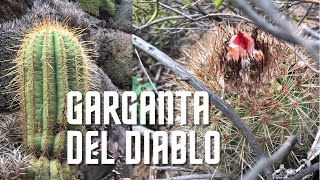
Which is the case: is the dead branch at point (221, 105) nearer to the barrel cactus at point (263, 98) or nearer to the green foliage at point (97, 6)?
the barrel cactus at point (263, 98)

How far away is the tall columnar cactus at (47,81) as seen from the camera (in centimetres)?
94

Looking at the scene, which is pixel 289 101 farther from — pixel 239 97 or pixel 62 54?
pixel 62 54

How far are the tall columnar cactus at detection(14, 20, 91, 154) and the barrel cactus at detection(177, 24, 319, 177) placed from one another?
265 mm

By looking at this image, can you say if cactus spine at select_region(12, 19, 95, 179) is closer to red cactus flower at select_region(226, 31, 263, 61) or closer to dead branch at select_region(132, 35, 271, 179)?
dead branch at select_region(132, 35, 271, 179)

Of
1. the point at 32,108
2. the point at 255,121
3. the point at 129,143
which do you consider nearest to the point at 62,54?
the point at 32,108

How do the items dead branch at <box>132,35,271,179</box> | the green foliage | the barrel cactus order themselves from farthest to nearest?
1. the green foliage
2. the barrel cactus
3. dead branch at <box>132,35,271,179</box>

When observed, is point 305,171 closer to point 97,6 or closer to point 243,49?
point 243,49

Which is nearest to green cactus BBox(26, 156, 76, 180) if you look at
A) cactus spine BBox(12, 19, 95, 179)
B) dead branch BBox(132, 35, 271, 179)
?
cactus spine BBox(12, 19, 95, 179)

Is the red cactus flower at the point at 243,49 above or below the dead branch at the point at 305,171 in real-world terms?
above

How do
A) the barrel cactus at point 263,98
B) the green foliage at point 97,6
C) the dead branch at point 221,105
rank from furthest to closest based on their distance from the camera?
the green foliage at point 97,6, the barrel cactus at point 263,98, the dead branch at point 221,105

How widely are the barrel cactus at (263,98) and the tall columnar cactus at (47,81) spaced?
Answer: 27cm

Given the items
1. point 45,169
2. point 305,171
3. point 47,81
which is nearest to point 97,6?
point 47,81

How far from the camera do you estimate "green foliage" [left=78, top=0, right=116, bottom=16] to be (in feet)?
3.60

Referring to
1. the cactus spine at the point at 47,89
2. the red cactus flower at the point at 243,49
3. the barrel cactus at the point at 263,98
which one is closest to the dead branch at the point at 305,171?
the barrel cactus at the point at 263,98
